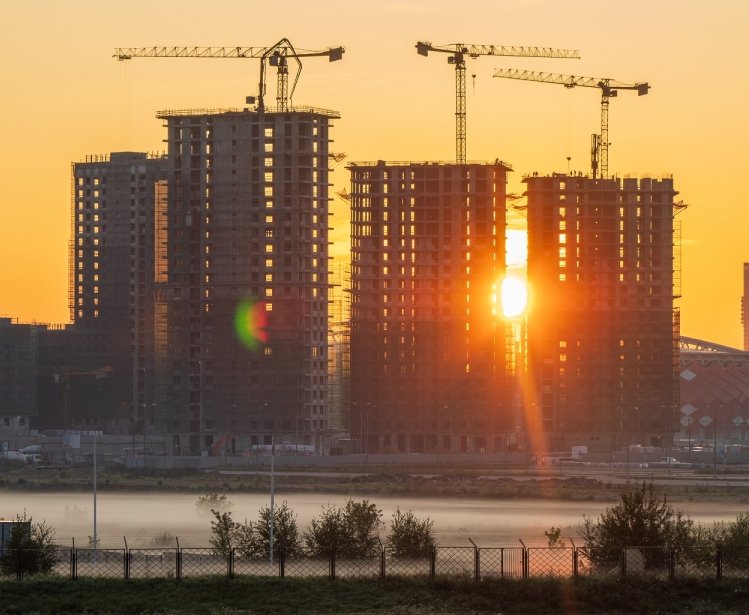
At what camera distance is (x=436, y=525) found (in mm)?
108000

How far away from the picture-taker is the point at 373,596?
56219 millimetres

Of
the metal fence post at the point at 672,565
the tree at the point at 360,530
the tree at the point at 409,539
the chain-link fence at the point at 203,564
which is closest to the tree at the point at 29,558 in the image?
the chain-link fence at the point at 203,564

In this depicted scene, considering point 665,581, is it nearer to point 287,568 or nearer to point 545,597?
point 545,597

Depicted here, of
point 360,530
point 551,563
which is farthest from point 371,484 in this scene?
point 551,563

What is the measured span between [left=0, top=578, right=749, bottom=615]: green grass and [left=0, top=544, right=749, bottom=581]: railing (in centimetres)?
80

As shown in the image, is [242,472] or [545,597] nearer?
[545,597]

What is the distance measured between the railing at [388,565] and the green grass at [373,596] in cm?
80

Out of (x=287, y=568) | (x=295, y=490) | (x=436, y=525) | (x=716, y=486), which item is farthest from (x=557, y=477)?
(x=287, y=568)

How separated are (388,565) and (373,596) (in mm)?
9246

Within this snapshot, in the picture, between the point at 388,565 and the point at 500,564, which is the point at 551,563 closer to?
the point at 500,564

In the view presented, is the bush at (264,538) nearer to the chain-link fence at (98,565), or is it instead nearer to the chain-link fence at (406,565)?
the chain-link fence at (406,565)

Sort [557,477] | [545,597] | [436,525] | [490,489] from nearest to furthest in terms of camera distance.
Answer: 1. [545,597]
2. [436,525]
3. [490,489]
4. [557,477]

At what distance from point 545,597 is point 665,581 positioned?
14.9ft

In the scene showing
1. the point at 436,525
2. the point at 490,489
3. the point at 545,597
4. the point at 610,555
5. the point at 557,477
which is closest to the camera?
the point at 545,597
